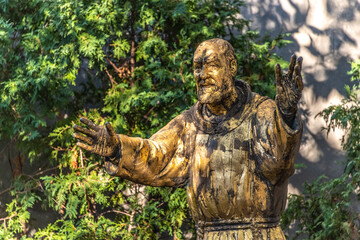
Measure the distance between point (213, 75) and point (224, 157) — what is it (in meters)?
0.44

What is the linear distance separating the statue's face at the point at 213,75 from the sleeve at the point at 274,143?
23cm

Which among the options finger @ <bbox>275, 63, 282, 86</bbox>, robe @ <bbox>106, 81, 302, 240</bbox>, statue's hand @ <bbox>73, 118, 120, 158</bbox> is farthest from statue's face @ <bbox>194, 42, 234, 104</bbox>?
statue's hand @ <bbox>73, 118, 120, 158</bbox>

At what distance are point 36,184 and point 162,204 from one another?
4.53 ft

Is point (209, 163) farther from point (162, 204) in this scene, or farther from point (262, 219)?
point (162, 204)

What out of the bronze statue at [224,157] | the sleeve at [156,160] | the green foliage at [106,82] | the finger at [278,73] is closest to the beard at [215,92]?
the bronze statue at [224,157]

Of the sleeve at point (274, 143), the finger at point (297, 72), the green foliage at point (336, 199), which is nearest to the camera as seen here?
the finger at point (297, 72)

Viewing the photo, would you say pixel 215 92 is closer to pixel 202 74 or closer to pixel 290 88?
pixel 202 74

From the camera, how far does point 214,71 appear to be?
396cm

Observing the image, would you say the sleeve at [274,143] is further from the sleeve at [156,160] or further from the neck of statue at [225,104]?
the sleeve at [156,160]

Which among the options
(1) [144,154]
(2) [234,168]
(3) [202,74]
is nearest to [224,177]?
(2) [234,168]

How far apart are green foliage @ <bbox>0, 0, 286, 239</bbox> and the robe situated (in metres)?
2.87

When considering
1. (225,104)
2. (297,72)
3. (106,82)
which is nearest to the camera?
(297,72)

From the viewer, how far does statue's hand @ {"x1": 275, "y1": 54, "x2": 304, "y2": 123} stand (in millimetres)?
3523

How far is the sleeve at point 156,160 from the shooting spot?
12.9 feet
